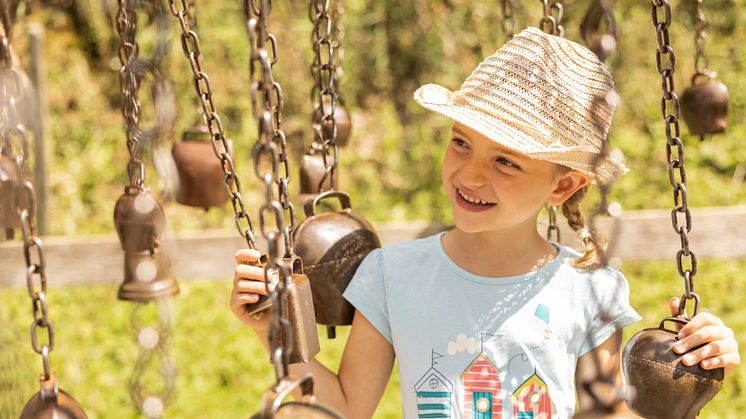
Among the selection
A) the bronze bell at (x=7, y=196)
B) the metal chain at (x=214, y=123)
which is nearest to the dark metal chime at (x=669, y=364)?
the metal chain at (x=214, y=123)

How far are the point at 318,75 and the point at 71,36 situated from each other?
13.7ft

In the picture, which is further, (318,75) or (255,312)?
(318,75)

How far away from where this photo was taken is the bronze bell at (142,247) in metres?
1.44

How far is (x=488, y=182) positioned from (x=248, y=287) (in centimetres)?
41

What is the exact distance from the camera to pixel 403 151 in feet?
16.5

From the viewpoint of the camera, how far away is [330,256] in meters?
1.51

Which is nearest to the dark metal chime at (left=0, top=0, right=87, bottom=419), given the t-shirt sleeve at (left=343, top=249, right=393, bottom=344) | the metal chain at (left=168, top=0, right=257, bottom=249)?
the metal chain at (left=168, top=0, right=257, bottom=249)

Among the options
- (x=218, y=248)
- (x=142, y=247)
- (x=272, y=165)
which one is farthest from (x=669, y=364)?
(x=218, y=248)

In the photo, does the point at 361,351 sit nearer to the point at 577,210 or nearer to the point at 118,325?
the point at 577,210

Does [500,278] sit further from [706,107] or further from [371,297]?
[706,107]

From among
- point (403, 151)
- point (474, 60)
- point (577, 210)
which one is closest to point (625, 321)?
point (577, 210)

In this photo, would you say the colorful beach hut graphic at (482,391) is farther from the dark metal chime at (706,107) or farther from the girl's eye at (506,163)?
the dark metal chime at (706,107)

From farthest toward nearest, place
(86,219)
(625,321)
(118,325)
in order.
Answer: (86,219) < (118,325) < (625,321)

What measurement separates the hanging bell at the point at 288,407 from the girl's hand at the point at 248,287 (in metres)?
0.37
